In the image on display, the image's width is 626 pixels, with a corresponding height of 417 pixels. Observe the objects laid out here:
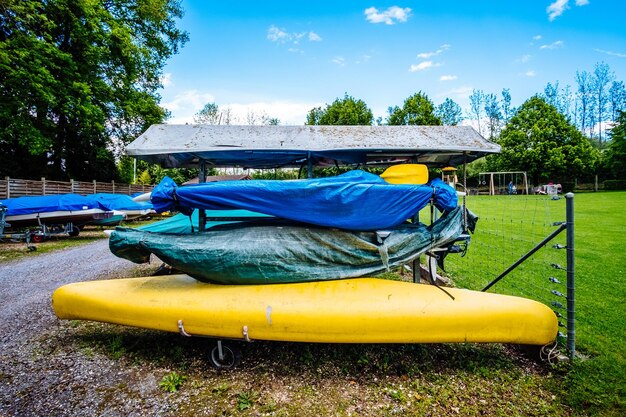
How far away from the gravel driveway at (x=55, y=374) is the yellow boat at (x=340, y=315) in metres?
0.51

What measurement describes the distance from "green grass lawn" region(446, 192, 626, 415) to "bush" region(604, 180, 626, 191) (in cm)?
2841

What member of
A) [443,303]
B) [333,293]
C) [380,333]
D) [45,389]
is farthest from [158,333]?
[443,303]

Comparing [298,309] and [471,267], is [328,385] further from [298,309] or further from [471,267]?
[471,267]

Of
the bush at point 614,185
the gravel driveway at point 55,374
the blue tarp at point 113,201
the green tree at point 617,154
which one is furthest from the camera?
the green tree at point 617,154

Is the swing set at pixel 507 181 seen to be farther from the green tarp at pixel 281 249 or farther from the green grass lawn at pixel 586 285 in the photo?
the green tarp at pixel 281 249

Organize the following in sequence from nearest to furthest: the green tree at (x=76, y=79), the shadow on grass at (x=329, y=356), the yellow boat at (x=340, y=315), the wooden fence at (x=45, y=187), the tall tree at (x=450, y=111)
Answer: the yellow boat at (x=340, y=315)
the shadow on grass at (x=329, y=356)
the wooden fence at (x=45, y=187)
the green tree at (x=76, y=79)
the tall tree at (x=450, y=111)

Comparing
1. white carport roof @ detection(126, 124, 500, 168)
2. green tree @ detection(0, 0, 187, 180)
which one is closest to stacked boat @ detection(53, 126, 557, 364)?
white carport roof @ detection(126, 124, 500, 168)

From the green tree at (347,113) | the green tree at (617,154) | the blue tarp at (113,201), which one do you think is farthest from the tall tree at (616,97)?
the blue tarp at (113,201)

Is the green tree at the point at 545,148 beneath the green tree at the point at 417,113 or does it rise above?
beneath

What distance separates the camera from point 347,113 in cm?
3369

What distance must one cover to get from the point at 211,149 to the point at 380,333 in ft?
11.3

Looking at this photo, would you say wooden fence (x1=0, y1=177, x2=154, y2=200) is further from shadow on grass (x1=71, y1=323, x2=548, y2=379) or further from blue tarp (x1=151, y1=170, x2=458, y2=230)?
blue tarp (x1=151, y1=170, x2=458, y2=230)

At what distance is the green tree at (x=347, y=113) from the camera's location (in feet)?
110

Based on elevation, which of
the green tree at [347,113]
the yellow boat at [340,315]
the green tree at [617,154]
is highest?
the green tree at [347,113]
